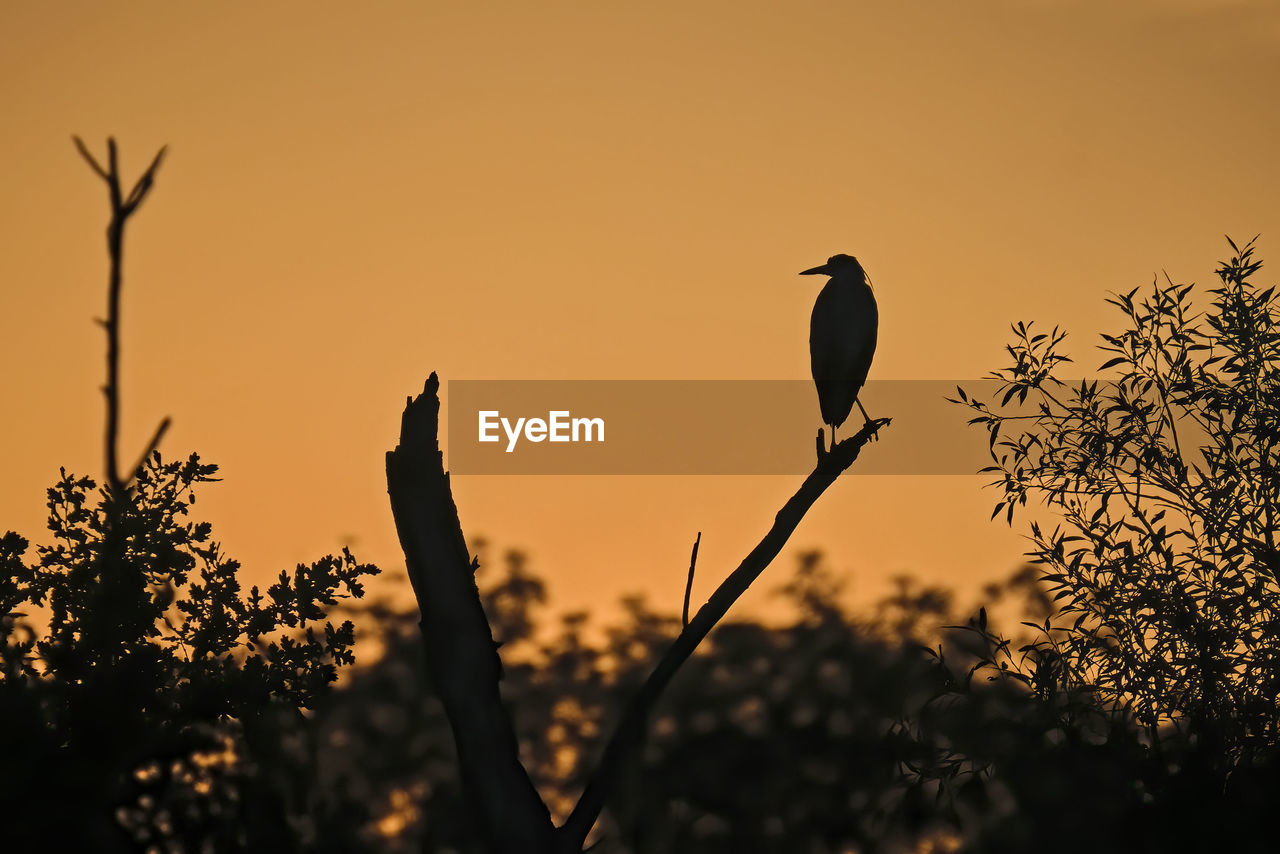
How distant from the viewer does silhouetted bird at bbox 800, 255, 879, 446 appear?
12.2 meters

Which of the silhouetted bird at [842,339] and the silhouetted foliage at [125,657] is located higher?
the silhouetted bird at [842,339]

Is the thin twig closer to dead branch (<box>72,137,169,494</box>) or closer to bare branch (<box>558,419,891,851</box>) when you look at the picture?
bare branch (<box>558,419,891,851</box>)

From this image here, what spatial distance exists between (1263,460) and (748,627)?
51.7 feet

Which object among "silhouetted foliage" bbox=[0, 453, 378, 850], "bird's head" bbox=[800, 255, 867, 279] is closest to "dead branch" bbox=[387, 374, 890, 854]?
"silhouetted foliage" bbox=[0, 453, 378, 850]

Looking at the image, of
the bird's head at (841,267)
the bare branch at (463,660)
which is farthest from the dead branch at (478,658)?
the bird's head at (841,267)

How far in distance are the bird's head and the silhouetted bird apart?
0.20 metres

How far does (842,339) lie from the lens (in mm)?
12180

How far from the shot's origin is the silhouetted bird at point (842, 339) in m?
12.2

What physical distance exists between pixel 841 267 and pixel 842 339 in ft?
3.54

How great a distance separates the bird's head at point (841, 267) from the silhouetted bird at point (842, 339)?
198mm

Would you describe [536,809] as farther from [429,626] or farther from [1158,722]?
[1158,722]

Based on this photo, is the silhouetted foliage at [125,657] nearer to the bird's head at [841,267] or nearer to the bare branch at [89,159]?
the bare branch at [89,159]

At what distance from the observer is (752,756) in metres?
24.8

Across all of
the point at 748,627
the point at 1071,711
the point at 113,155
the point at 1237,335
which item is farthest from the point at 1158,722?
the point at 748,627
